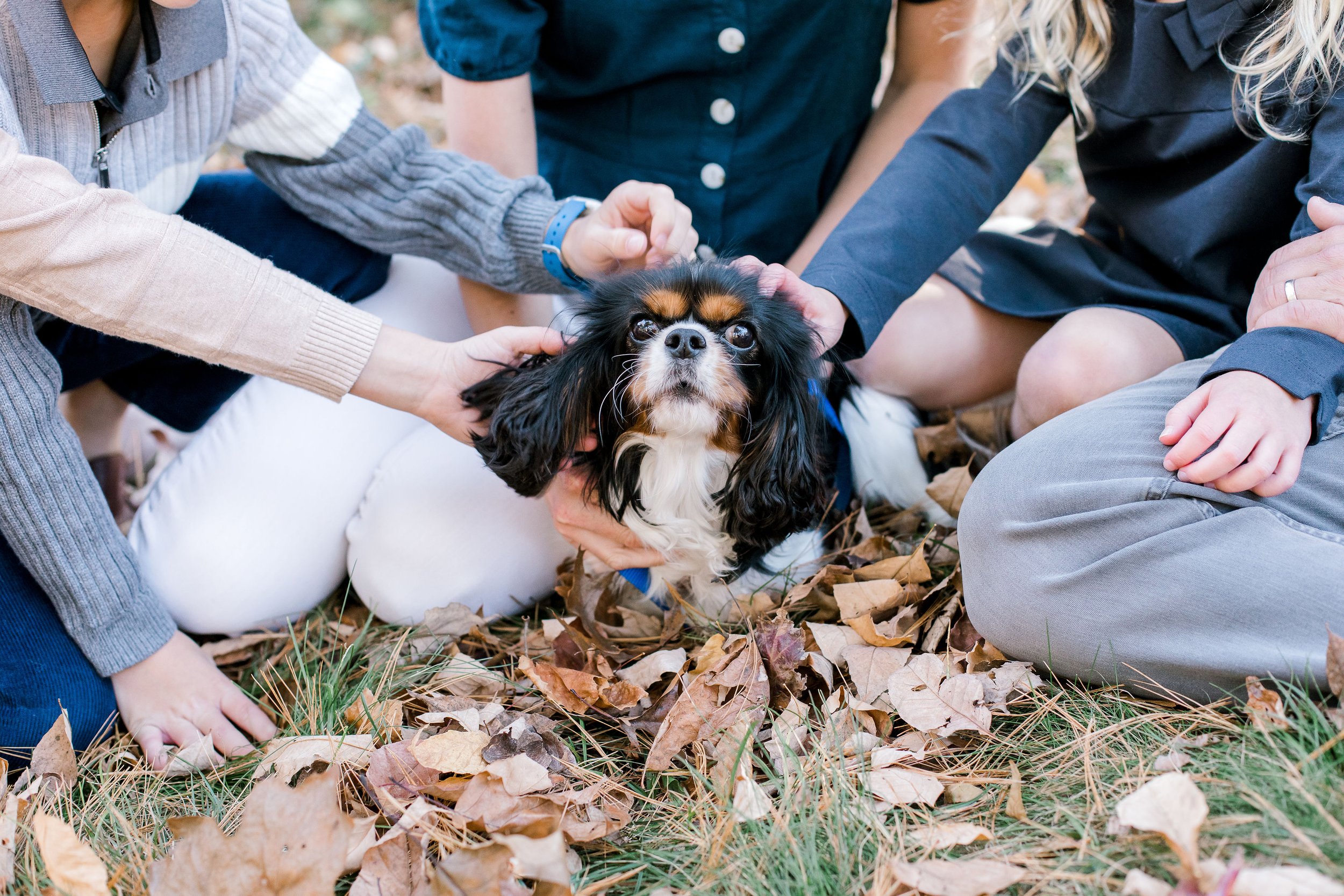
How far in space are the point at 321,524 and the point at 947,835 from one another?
1.50m

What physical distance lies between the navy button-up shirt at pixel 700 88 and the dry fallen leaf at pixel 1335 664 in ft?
4.68

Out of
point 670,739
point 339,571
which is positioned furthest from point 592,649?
point 339,571

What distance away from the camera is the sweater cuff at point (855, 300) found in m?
1.80

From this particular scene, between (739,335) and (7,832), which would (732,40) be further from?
(7,832)

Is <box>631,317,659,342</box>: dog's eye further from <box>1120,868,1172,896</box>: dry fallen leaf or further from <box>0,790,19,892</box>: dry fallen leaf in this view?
<box>0,790,19,892</box>: dry fallen leaf

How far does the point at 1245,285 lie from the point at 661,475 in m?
1.19

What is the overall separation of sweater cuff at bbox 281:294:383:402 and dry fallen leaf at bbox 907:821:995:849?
123cm

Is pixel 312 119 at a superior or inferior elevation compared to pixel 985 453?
superior

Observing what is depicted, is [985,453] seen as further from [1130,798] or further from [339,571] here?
[339,571]

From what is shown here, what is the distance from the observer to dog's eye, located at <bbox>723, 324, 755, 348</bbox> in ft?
5.40

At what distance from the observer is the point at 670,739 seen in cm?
146

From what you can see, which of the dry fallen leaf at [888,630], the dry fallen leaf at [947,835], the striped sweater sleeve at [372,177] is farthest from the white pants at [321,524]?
the dry fallen leaf at [947,835]

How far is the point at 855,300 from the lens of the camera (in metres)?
1.80

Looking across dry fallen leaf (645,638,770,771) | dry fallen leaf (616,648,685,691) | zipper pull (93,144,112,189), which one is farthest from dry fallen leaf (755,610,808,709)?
zipper pull (93,144,112,189)
